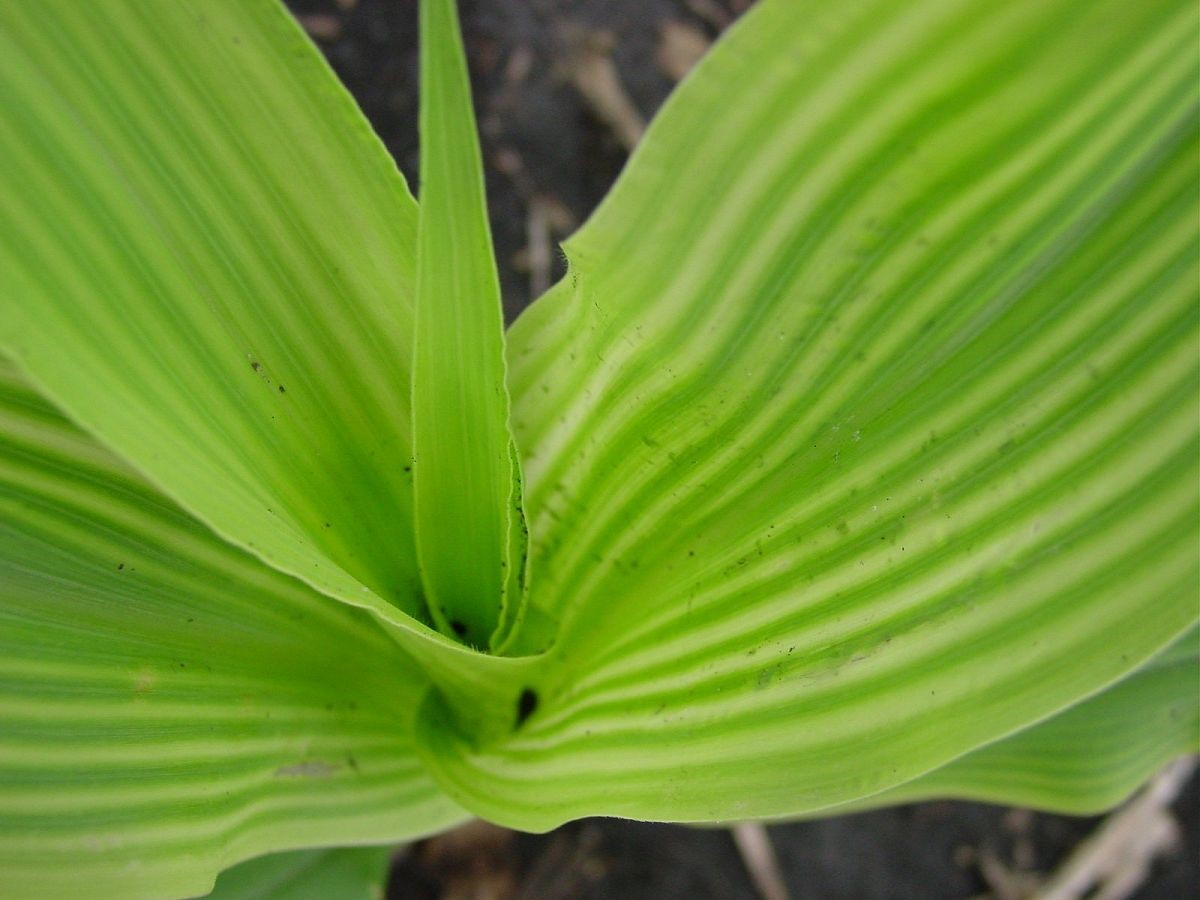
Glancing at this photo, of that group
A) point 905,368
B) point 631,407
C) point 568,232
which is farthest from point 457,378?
point 568,232

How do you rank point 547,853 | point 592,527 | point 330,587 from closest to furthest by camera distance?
point 330,587
point 592,527
point 547,853

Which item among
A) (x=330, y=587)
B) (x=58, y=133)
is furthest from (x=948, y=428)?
(x=58, y=133)

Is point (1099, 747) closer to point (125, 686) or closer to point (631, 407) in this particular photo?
point (631, 407)

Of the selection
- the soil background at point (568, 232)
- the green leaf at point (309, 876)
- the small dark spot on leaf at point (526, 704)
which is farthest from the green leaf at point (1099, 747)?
the soil background at point (568, 232)

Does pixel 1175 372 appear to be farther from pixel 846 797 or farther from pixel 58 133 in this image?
pixel 58 133

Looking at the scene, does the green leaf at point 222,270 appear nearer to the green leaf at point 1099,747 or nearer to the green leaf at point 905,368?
the green leaf at point 905,368

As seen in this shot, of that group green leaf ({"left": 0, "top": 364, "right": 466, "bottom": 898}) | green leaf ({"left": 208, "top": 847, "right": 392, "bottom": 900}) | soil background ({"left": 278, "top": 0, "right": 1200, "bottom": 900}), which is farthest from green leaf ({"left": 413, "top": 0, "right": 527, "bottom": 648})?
soil background ({"left": 278, "top": 0, "right": 1200, "bottom": 900})
